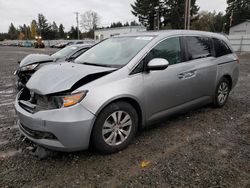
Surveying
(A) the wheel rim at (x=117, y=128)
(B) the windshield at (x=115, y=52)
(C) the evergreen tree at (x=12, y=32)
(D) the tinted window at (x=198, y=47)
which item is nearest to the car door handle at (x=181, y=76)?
(D) the tinted window at (x=198, y=47)

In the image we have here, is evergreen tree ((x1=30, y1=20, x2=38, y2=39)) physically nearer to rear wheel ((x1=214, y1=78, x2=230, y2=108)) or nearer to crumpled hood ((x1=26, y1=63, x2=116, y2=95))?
crumpled hood ((x1=26, y1=63, x2=116, y2=95))

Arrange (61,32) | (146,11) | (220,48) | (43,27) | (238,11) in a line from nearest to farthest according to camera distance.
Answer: (220,48) < (146,11) < (238,11) < (43,27) < (61,32)

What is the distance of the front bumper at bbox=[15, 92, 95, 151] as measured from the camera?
219 centimetres

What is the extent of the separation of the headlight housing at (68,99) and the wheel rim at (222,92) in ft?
10.2

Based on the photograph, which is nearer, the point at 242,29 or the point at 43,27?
the point at 242,29

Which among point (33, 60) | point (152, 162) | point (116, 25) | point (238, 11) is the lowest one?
point (152, 162)

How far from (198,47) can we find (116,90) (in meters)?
2.09

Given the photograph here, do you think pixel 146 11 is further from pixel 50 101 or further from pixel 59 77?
pixel 50 101

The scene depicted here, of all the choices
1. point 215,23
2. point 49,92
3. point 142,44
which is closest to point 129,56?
point 142,44

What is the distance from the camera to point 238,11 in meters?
→ 55.6

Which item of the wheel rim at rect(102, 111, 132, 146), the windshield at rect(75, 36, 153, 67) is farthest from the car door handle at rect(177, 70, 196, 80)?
the wheel rim at rect(102, 111, 132, 146)

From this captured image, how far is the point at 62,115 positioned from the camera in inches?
86.7

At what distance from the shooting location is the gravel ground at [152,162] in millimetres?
2139

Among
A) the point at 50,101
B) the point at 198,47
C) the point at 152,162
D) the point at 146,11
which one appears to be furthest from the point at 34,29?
the point at 152,162
